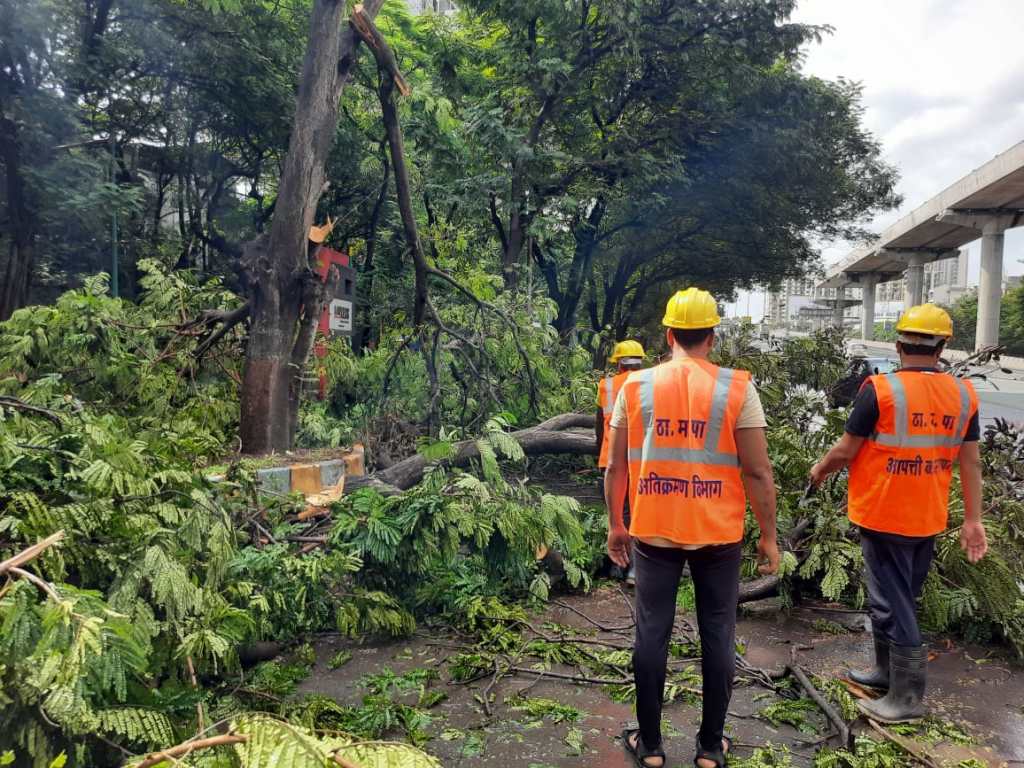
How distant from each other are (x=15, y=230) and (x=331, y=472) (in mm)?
8991

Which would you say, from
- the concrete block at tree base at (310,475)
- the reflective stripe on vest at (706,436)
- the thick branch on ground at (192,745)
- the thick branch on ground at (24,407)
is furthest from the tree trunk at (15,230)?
the thick branch on ground at (192,745)

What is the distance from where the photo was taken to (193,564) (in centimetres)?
298

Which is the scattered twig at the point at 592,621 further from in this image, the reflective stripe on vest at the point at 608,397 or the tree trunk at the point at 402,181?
the tree trunk at the point at 402,181

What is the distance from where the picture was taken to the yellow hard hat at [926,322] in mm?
3369

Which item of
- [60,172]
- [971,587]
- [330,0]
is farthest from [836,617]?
[60,172]

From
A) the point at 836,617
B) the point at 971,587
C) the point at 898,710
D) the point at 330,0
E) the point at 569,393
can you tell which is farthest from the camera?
the point at 569,393

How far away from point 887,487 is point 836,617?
5.34 feet

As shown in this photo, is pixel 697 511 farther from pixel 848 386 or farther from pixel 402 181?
pixel 848 386

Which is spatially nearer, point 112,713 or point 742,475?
point 112,713

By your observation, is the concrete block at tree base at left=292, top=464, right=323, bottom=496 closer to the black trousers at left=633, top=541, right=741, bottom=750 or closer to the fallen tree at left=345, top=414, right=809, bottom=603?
the fallen tree at left=345, top=414, right=809, bottom=603

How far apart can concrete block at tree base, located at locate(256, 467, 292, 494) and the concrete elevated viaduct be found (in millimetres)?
21087

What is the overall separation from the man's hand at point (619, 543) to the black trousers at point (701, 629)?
0.21 m

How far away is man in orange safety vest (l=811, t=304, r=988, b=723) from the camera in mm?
3250

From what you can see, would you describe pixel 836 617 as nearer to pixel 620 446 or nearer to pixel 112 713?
pixel 620 446
